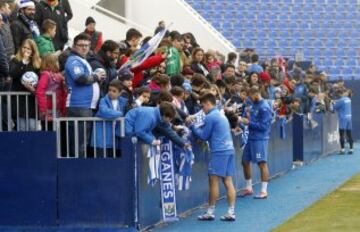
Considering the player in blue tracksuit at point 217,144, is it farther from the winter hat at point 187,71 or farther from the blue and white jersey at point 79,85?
the winter hat at point 187,71

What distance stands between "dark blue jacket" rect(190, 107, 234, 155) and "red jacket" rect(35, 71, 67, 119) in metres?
1.98

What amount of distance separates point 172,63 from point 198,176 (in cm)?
210

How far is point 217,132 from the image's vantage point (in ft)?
45.0

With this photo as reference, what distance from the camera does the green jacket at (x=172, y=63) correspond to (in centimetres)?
1642

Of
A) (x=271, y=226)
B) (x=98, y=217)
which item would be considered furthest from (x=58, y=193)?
(x=271, y=226)

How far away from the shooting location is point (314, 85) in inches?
1091

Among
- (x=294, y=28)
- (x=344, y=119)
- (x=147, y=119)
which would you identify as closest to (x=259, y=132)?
(x=147, y=119)

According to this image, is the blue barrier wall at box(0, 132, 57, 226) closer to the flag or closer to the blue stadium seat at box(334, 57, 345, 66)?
the flag

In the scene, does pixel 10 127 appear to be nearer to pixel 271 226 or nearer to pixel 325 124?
pixel 271 226

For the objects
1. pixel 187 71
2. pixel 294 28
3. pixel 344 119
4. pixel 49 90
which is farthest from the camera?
pixel 294 28

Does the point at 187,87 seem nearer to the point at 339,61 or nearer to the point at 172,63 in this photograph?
the point at 172,63

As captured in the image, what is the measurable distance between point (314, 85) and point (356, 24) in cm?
1247

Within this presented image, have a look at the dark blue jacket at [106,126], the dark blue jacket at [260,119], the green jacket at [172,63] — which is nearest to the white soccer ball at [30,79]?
the dark blue jacket at [106,126]

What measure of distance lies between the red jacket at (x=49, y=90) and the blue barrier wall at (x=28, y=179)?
33 centimetres
